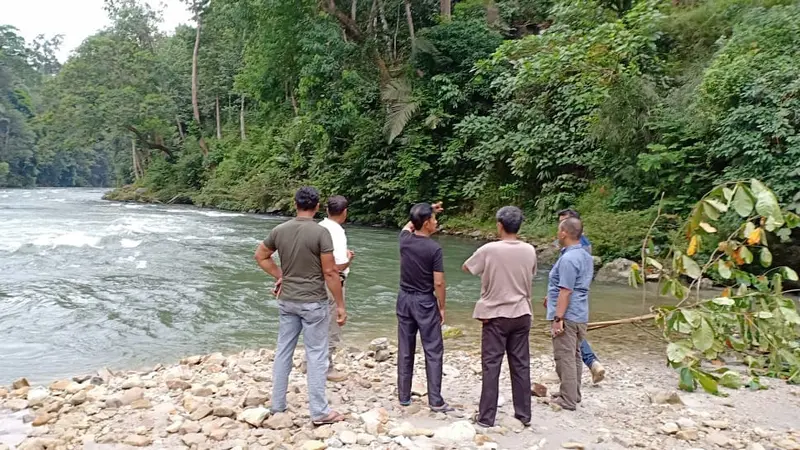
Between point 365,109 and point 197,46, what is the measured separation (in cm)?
1892

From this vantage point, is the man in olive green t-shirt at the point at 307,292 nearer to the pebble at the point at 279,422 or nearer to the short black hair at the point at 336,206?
the pebble at the point at 279,422

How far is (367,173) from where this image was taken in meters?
22.2

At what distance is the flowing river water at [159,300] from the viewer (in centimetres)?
704

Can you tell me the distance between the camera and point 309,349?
4211 millimetres

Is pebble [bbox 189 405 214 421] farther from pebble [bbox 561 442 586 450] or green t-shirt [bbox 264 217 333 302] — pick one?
pebble [bbox 561 442 586 450]

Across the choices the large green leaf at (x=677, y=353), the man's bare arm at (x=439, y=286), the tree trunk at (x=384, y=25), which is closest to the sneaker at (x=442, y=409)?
the man's bare arm at (x=439, y=286)

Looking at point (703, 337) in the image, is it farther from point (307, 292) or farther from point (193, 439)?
point (193, 439)

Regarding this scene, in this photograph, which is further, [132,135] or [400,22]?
[132,135]

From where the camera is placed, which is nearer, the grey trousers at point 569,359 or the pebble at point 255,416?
the pebble at point 255,416

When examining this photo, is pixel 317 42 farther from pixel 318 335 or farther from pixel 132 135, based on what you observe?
pixel 132 135

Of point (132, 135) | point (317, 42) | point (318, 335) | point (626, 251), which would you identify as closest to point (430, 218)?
point (318, 335)

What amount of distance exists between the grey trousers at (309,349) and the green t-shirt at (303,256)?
83mm

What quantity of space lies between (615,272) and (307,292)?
8.47 meters

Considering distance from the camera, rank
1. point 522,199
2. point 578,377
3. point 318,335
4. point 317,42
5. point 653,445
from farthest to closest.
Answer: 1. point 317,42
2. point 522,199
3. point 578,377
4. point 318,335
5. point 653,445
